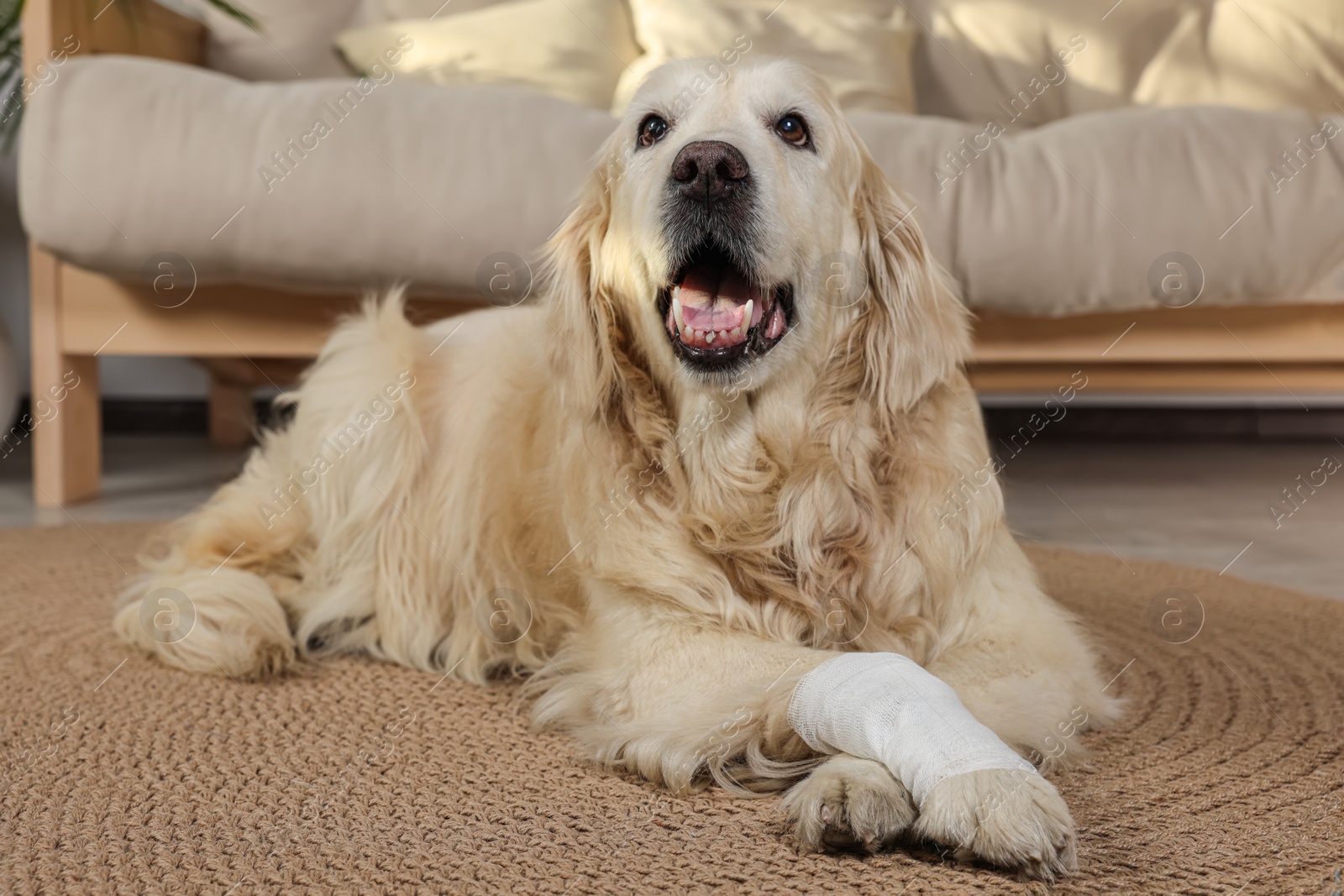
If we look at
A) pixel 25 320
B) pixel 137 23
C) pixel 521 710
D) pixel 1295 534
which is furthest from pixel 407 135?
pixel 25 320

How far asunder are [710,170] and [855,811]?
2.56ft

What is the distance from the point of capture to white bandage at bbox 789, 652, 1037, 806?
0.95 m

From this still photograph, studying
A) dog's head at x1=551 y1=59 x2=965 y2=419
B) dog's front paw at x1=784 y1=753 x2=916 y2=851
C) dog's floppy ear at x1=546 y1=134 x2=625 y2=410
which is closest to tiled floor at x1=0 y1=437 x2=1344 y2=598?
dog's head at x1=551 y1=59 x2=965 y2=419

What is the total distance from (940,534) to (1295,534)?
181cm

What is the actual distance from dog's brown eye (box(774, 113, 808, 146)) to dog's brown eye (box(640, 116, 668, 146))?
166 mm

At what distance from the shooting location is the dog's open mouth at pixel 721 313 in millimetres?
1368

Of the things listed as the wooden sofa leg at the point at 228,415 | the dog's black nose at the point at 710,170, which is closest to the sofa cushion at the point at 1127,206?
the dog's black nose at the point at 710,170

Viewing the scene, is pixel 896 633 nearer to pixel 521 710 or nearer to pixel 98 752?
pixel 521 710

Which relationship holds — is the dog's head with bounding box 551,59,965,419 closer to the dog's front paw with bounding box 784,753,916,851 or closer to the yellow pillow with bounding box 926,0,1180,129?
the dog's front paw with bounding box 784,753,916,851

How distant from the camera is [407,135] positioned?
2.53 meters

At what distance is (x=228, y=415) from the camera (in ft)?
14.3

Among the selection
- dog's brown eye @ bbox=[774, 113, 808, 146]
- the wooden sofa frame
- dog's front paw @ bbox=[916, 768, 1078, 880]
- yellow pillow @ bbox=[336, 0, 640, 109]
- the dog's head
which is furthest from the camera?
yellow pillow @ bbox=[336, 0, 640, 109]

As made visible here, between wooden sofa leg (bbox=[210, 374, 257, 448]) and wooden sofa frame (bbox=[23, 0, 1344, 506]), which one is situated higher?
wooden sofa frame (bbox=[23, 0, 1344, 506])

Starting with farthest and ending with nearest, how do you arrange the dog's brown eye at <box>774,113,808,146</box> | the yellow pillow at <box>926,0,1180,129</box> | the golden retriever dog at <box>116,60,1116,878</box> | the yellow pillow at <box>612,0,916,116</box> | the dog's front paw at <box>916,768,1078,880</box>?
the yellow pillow at <box>926,0,1180,129</box> < the yellow pillow at <box>612,0,916,116</box> < the dog's brown eye at <box>774,113,808,146</box> < the golden retriever dog at <box>116,60,1116,878</box> < the dog's front paw at <box>916,768,1078,880</box>
